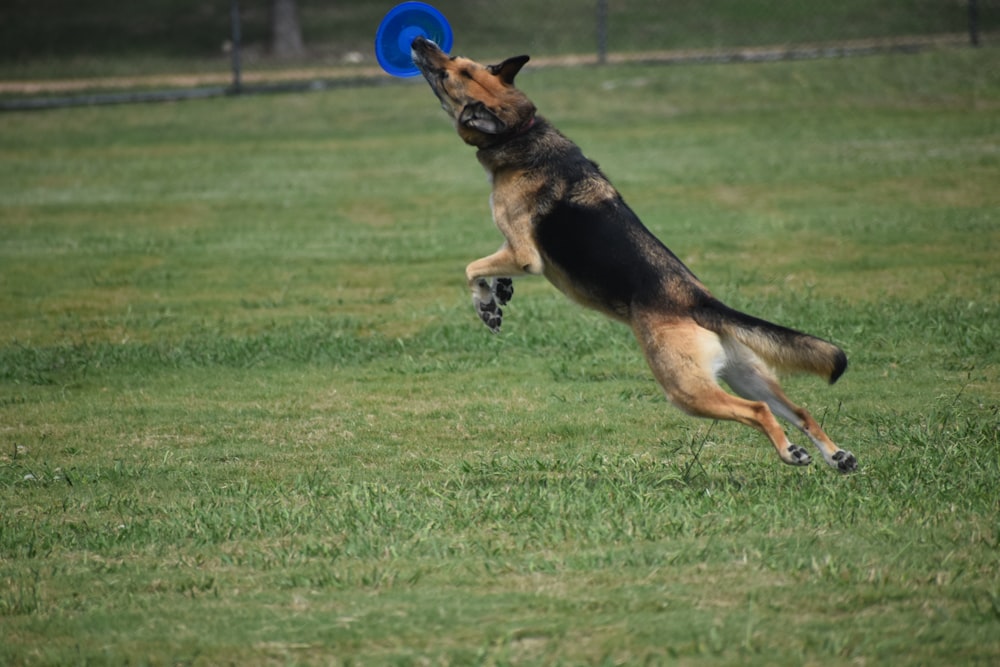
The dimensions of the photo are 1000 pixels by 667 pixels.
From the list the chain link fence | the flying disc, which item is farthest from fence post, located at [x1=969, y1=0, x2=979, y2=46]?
the flying disc

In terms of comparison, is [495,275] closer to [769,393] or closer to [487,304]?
[487,304]

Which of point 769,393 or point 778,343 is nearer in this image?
point 778,343

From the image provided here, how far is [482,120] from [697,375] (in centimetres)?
180

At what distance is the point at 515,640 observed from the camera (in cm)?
444

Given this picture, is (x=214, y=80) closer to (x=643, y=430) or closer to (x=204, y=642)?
(x=643, y=430)

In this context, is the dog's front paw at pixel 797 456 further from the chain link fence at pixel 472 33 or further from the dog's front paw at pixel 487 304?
the chain link fence at pixel 472 33

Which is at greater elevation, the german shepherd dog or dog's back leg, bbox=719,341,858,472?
the german shepherd dog

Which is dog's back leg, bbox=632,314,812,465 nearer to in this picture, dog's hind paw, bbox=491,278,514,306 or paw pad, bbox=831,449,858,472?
paw pad, bbox=831,449,858,472

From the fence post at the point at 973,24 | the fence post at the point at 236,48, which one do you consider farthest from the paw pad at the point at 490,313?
the fence post at the point at 973,24

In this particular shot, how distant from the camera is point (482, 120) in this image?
6.71 meters

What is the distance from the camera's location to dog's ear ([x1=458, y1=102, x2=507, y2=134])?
264 inches

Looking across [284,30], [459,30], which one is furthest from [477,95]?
[459,30]

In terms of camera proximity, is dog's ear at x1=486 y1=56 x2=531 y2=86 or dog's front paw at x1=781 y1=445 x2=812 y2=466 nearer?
dog's front paw at x1=781 y1=445 x2=812 y2=466

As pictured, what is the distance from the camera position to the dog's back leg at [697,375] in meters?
5.76
